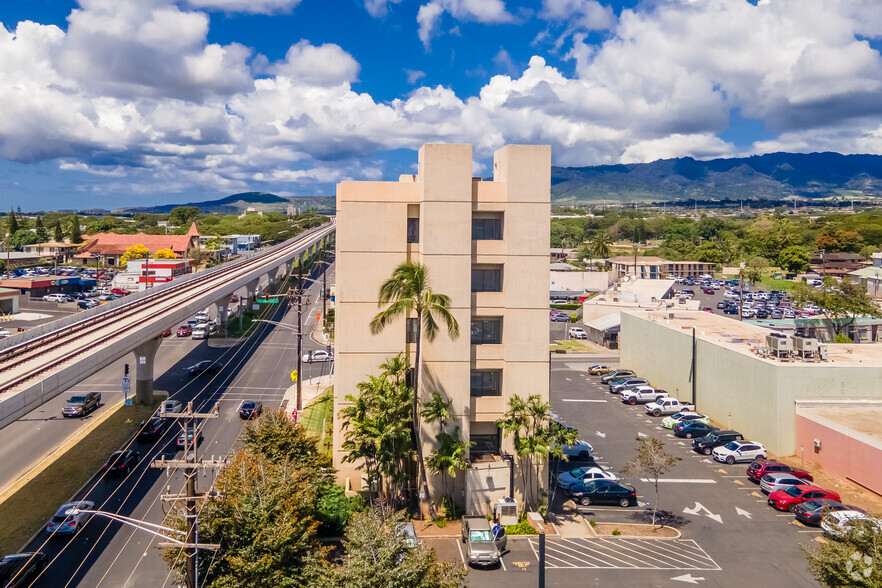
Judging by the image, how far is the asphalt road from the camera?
25.6 metres

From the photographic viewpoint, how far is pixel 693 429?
45.0 metres

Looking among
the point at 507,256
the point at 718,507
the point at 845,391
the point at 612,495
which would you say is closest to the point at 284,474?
the point at 507,256

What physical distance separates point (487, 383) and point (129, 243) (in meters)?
149

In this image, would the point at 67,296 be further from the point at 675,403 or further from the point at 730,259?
the point at 730,259

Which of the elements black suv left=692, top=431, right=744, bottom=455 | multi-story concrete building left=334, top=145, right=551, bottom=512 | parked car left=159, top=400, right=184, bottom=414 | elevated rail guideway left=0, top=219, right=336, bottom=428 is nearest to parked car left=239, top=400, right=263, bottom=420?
parked car left=159, top=400, right=184, bottom=414

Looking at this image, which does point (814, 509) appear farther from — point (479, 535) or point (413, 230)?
point (413, 230)

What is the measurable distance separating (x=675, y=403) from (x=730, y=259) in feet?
456

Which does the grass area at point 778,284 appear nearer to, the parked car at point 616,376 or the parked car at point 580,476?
the parked car at point 616,376

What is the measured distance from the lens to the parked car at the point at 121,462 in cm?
3450

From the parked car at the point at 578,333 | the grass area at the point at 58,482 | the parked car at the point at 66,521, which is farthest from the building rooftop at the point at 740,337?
the grass area at the point at 58,482

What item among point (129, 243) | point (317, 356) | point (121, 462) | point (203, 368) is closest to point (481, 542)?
point (121, 462)

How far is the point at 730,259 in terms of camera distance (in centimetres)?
17425

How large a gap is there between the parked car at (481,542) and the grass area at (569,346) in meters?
52.2

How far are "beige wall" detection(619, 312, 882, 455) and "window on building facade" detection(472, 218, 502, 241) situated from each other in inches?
875
